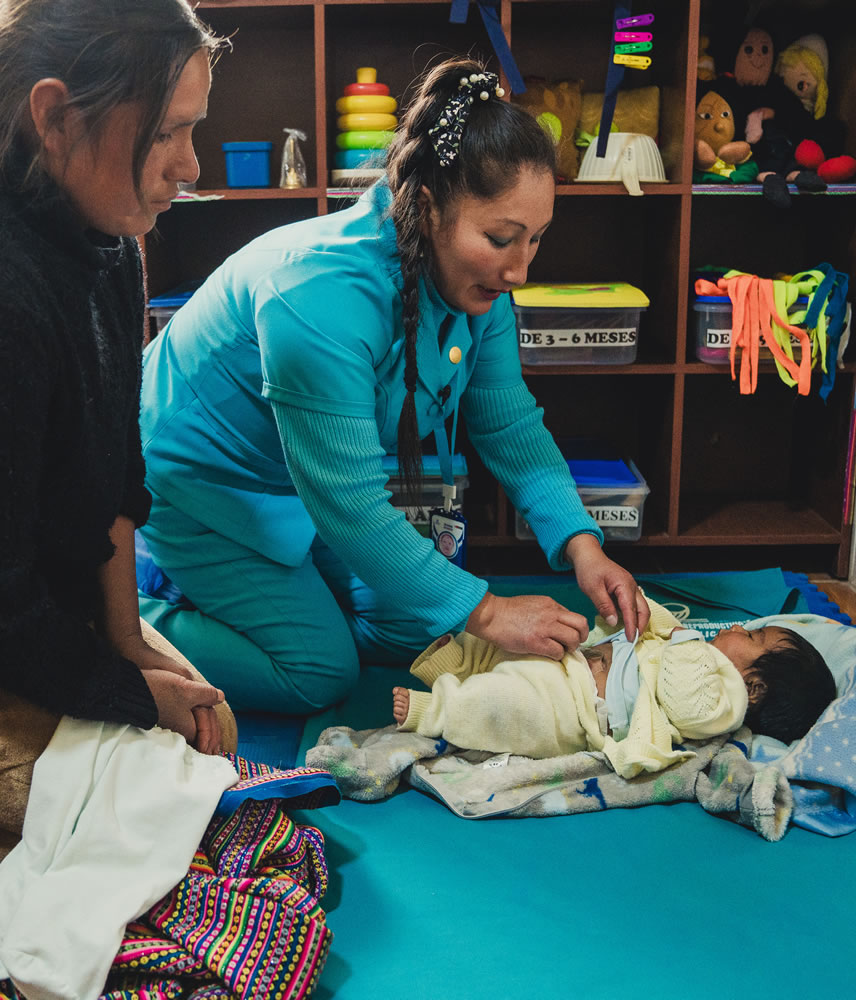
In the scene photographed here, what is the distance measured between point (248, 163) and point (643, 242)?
1011mm

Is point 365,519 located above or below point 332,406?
below

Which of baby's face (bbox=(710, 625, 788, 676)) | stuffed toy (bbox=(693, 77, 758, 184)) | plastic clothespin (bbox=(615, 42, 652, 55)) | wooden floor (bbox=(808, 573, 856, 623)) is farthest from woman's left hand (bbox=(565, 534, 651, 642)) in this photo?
plastic clothespin (bbox=(615, 42, 652, 55))

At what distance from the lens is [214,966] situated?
1118 mm

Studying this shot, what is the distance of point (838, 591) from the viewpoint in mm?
2480

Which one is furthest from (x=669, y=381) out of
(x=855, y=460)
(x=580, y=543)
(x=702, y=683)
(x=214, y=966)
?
(x=214, y=966)

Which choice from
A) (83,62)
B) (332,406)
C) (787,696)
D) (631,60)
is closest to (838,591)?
(787,696)

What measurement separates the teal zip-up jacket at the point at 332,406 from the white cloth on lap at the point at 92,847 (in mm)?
461

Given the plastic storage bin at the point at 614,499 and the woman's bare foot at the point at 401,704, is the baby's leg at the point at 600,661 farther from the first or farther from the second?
the plastic storage bin at the point at 614,499

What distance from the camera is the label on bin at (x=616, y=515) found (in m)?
2.46

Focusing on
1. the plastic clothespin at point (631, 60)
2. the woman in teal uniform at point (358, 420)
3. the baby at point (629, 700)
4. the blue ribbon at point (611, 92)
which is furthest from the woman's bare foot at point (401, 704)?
the plastic clothespin at point (631, 60)

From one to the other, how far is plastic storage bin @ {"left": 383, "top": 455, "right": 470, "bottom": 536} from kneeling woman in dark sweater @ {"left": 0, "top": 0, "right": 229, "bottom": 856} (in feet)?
3.55

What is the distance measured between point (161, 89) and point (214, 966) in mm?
894

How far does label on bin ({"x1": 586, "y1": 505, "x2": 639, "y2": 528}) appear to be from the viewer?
246cm

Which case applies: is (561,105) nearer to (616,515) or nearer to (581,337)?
(581,337)
